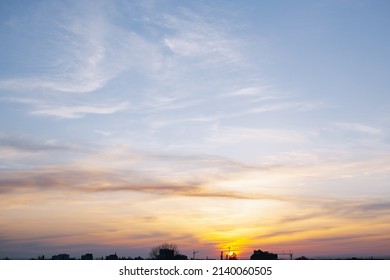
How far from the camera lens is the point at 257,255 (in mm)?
89562
